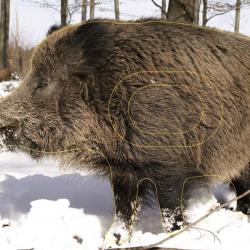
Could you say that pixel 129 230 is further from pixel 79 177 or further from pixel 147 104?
pixel 79 177

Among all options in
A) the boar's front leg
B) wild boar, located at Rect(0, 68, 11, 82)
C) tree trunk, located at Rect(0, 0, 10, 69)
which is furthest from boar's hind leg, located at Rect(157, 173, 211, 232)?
tree trunk, located at Rect(0, 0, 10, 69)

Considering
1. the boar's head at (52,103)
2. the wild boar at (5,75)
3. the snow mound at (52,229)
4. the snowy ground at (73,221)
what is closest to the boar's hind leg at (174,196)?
the snowy ground at (73,221)

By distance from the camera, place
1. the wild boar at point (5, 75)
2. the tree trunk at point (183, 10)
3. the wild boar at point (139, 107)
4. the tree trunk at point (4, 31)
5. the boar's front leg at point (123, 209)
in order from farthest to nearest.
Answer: the tree trunk at point (4, 31) < the wild boar at point (5, 75) < the tree trunk at point (183, 10) < the boar's front leg at point (123, 209) < the wild boar at point (139, 107)

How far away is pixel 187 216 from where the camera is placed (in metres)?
3.25

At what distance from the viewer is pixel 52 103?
10.6ft

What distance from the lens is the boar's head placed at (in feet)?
10.4

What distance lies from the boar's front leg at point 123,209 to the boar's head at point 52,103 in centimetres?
48

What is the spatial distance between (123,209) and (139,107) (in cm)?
96

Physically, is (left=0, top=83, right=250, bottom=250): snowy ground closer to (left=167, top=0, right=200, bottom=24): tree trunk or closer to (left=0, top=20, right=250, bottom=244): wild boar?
(left=0, top=20, right=250, bottom=244): wild boar

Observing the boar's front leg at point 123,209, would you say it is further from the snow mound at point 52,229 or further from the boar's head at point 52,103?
the boar's head at point 52,103

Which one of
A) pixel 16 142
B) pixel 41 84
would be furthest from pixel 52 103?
pixel 16 142

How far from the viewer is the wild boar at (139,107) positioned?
3029 millimetres

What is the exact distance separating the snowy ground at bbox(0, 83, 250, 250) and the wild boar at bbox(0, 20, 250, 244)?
0.20m

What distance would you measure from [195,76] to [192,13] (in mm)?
3502
